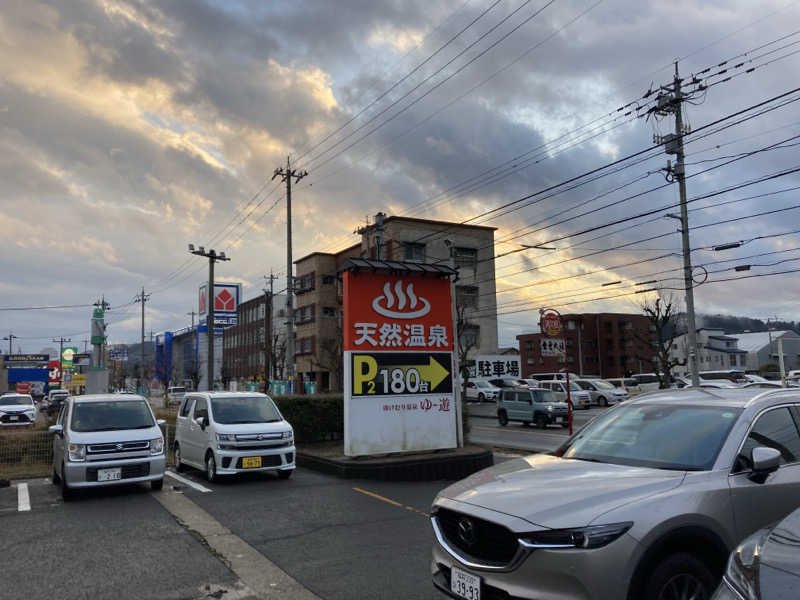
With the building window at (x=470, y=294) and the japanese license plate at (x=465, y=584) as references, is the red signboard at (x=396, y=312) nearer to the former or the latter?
the japanese license plate at (x=465, y=584)

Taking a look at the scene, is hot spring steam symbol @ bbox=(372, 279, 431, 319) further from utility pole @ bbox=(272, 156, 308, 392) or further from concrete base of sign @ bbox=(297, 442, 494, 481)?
utility pole @ bbox=(272, 156, 308, 392)

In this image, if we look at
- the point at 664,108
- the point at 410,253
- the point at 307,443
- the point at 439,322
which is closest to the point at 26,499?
the point at 307,443

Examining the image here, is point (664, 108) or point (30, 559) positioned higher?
point (664, 108)

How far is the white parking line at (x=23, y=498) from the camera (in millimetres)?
9281

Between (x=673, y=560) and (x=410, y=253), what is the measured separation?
55861 mm

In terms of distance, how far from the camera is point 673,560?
11.9 ft

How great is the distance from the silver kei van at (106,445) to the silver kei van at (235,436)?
3.68 feet

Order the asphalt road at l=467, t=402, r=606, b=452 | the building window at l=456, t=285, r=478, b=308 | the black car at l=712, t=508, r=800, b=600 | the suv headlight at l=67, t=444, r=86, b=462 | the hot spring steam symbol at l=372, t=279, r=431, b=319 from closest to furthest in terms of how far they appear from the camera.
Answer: the black car at l=712, t=508, r=800, b=600, the suv headlight at l=67, t=444, r=86, b=462, the hot spring steam symbol at l=372, t=279, r=431, b=319, the asphalt road at l=467, t=402, r=606, b=452, the building window at l=456, t=285, r=478, b=308

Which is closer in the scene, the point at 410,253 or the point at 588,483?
the point at 588,483

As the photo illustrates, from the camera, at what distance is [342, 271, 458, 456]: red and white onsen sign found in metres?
12.1

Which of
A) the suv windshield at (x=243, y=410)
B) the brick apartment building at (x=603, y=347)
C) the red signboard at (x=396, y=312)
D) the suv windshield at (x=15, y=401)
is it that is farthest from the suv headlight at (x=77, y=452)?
the brick apartment building at (x=603, y=347)

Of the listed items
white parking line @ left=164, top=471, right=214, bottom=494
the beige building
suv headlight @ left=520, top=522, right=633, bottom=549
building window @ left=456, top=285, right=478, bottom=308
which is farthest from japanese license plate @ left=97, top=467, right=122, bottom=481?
building window @ left=456, top=285, right=478, bottom=308

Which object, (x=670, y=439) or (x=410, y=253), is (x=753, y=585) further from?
(x=410, y=253)

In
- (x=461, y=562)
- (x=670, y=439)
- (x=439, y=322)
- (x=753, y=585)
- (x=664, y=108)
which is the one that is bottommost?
(x=461, y=562)
